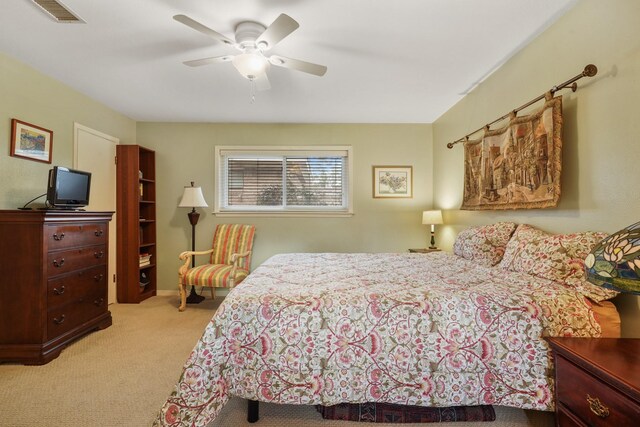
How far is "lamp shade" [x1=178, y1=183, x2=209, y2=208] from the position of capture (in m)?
3.68

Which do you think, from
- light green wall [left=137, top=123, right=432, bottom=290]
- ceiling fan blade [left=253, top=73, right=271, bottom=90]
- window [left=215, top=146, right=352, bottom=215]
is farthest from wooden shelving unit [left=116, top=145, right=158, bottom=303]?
ceiling fan blade [left=253, top=73, right=271, bottom=90]

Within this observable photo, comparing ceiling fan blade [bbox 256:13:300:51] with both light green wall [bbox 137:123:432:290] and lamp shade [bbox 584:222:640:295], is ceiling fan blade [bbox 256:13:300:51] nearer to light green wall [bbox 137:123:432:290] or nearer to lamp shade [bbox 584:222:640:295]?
lamp shade [bbox 584:222:640:295]

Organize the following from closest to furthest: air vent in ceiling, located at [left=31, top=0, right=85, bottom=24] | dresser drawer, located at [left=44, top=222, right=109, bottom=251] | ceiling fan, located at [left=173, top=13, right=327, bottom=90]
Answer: air vent in ceiling, located at [left=31, top=0, right=85, bottom=24] < ceiling fan, located at [left=173, top=13, right=327, bottom=90] < dresser drawer, located at [left=44, top=222, right=109, bottom=251]

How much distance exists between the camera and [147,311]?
3.30 metres

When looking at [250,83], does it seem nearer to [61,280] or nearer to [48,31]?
[48,31]

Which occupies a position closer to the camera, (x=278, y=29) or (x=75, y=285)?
(x=278, y=29)

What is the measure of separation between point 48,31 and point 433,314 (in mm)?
3237

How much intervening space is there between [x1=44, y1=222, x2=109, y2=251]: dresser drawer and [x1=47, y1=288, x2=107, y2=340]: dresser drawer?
1.62 ft

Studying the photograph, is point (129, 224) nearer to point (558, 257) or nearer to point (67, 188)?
point (67, 188)

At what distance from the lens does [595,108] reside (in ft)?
5.44

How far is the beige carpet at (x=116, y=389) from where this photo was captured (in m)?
1.56

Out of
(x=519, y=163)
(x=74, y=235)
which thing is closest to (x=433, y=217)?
(x=519, y=163)

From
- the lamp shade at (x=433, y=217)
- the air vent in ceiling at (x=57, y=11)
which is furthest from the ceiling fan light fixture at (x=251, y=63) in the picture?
the lamp shade at (x=433, y=217)

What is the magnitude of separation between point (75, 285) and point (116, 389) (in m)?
1.17
